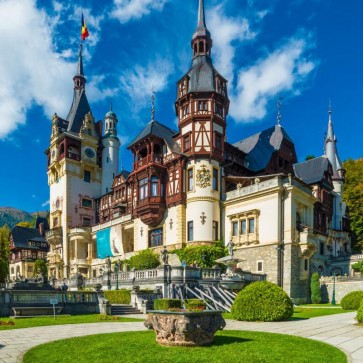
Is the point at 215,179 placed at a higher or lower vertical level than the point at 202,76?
lower

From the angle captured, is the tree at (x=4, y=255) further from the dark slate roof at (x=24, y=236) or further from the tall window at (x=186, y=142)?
the tall window at (x=186, y=142)

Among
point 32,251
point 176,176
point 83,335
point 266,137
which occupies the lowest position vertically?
point 32,251

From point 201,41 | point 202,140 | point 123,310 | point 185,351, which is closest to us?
point 185,351

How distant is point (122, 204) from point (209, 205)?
16821mm

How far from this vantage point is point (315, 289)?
123 feet

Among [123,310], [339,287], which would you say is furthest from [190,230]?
[123,310]

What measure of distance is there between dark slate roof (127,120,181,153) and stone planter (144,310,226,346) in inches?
1311

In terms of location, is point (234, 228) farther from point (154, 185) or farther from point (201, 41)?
point (201, 41)

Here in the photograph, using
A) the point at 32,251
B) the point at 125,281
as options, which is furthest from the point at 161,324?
the point at 32,251

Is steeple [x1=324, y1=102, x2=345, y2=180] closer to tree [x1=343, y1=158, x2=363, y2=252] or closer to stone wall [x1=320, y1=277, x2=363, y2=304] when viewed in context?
tree [x1=343, y1=158, x2=363, y2=252]

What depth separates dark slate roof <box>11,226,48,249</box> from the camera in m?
82.1

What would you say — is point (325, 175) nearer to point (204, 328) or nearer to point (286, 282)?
point (286, 282)

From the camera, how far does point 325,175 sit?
50.3m

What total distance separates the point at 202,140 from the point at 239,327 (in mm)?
27279
